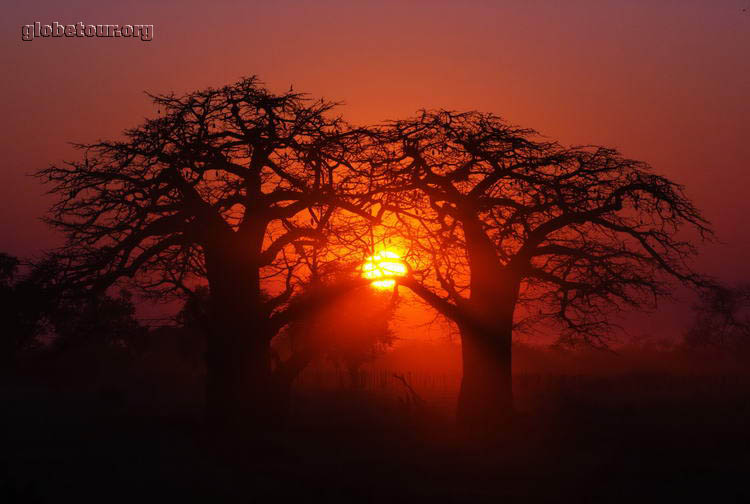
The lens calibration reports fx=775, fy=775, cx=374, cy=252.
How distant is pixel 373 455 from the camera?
17.0 meters

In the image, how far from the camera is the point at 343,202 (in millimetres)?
18156

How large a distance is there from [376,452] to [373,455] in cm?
32

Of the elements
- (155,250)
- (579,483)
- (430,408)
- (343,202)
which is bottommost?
(579,483)

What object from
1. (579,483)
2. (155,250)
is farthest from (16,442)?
(579,483)

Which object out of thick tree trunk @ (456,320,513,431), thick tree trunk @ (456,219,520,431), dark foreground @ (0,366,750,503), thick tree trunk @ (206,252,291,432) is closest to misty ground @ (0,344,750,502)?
dark foreground @ (0,366,750,503)

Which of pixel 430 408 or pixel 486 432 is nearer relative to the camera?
pixel 486 432

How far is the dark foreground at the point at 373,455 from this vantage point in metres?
13.6

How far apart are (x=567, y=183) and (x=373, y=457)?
7.93 metres

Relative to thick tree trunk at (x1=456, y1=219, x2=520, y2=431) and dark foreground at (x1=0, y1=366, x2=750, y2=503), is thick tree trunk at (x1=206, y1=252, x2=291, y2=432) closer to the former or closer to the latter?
dark foreground at (x1=0, y1=366, x2=750, y2=503)

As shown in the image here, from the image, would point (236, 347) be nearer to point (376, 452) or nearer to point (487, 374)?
point (376, 452)

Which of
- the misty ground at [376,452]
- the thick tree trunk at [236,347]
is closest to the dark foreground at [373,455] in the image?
the misty ground at [376,452]

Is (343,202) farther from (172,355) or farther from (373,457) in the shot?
(172,355)

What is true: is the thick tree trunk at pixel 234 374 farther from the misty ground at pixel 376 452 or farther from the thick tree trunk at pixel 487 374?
the thick tree trunk at pixel 487 374

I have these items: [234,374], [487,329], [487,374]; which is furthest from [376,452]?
[487,329]
